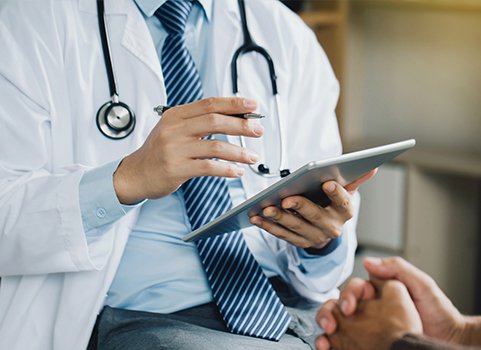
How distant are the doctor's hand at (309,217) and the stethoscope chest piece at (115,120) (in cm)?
29

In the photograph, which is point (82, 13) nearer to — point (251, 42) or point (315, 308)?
point (251, 42)

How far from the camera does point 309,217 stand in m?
1.37

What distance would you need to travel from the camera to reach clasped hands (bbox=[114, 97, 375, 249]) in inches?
48.8

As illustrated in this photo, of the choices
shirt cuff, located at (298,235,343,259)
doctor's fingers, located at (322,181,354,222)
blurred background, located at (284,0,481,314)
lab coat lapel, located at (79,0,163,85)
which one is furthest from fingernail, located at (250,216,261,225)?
blurred background, located at (284,0,481,314)

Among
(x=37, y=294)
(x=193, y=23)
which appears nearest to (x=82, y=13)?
(x=193, y=23)

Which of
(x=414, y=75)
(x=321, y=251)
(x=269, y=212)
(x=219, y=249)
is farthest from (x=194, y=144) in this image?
(x=414, y=75)

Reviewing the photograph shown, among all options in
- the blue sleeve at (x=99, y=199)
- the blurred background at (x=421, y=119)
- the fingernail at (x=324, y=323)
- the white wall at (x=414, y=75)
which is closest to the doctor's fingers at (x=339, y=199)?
the fingernail at (x=324, y=323)

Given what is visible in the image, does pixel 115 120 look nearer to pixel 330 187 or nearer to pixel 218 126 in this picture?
pixel 218 126

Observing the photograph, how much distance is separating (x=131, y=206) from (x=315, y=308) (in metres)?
0.44

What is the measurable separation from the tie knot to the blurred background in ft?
3.31

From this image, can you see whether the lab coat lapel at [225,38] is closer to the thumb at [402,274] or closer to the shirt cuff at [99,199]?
the shirt cuff at [99,199]

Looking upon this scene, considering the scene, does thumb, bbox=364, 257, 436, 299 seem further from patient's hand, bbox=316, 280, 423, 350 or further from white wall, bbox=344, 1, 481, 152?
white wall, bbox=344, 1, 481, 152

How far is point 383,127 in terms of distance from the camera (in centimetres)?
277

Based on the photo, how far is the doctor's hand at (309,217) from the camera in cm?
132
